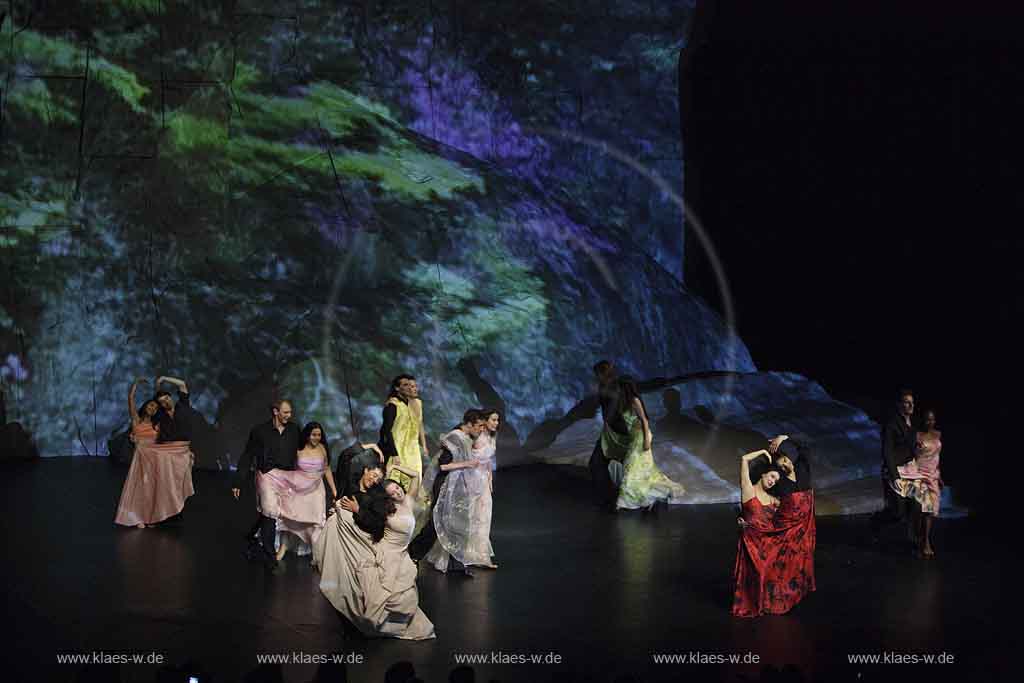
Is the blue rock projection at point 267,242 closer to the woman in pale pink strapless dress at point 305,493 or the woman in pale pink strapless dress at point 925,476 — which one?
the woman in pale pink strapless dress at point 925,476

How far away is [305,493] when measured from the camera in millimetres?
9859

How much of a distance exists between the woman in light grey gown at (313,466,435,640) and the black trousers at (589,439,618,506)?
187 inches

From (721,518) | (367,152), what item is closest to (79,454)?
(367,152)

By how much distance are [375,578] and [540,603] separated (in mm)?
1455

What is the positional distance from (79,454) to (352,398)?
11.2ft

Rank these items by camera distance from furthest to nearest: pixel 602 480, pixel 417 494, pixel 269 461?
pixel 602 480 < pixel 417 494 < pixel 269 461

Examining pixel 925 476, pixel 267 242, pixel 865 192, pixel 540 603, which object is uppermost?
pixel 865 192

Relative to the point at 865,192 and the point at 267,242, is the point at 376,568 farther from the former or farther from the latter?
the point at 865,192

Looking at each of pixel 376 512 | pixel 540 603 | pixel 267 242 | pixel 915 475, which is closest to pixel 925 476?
pixel 915 475

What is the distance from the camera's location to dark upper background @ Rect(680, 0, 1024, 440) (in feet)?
56.8

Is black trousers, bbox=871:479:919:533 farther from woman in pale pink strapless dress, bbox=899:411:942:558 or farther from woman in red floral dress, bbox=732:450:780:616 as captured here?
woman in red floral dress, bbox=732:450:780:616

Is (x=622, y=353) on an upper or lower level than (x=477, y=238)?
lower

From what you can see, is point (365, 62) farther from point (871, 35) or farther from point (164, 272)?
point (871, 35)

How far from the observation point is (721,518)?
11.8 meters
